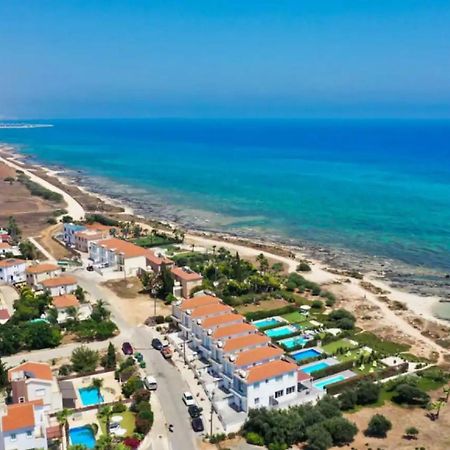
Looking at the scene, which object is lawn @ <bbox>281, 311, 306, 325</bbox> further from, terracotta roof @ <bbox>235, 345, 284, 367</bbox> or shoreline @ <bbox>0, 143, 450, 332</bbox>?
terracotta roof @ <bbox>235, 345, 284, 367</bbox>

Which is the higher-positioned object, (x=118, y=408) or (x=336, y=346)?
(x=118, y=408)

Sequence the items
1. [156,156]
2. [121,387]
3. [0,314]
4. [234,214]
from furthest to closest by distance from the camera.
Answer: [156,156]
[234,214]
[0,314]
[121,387]

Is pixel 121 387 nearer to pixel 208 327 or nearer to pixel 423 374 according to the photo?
pixel 208 327

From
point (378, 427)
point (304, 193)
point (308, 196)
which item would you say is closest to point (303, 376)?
point (378, 427)

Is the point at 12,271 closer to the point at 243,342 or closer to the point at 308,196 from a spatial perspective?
the point at 243,342

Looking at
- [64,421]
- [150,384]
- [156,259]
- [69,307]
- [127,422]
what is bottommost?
[127,422]

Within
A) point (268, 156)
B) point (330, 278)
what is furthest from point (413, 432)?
point (268, 156)

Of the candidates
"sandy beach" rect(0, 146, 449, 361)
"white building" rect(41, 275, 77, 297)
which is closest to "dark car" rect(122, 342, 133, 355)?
"white building" rect(41, 275, 77, 297)
